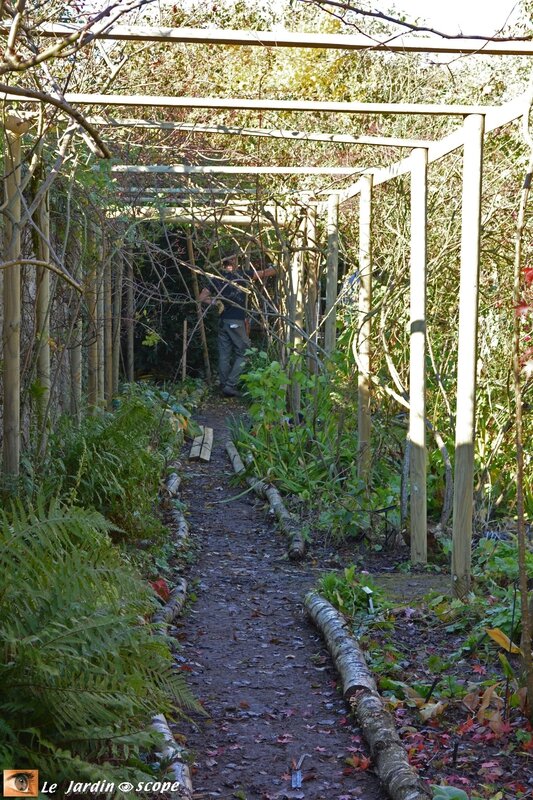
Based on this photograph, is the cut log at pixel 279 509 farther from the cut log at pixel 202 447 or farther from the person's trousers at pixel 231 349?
the person's trousers at pixel 231 349

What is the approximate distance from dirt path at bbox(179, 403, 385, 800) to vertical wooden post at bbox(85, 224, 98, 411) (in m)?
1.86

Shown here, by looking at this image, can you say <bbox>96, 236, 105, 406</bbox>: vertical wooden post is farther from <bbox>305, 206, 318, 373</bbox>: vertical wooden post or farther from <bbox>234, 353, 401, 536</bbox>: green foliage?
<bbox>305, 206, 318, 373</bbox>: vertical wooden post

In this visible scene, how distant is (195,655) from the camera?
191 inches

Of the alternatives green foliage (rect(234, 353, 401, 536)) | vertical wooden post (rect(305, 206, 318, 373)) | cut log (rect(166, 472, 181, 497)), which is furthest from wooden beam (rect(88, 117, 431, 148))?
vertical wooden post (rect(305, 206, 318, 373))

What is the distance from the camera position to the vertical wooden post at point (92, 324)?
800 centimetres

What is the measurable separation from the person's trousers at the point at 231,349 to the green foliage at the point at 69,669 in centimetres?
1224

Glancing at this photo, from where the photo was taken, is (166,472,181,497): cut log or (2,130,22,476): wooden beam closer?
(2,130,22,476): wooden beam

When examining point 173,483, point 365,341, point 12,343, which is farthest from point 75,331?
point 365,341

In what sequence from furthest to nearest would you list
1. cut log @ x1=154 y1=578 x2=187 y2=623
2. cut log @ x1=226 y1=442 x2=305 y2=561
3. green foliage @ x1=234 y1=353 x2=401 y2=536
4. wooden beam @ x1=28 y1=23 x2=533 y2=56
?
green foliage @ x1=234 y1=353 x2=401 y2=536 → cut log @ x1=226 y1=442 x2=305 y2=561 → cut log @ x1=154 y1=578 x2=187 y2=623 → wooden beam @ x1=28 y1=23 x2=533 y2=56

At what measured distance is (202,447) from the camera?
36.7ft

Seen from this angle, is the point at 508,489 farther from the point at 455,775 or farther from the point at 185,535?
the point at 455,775

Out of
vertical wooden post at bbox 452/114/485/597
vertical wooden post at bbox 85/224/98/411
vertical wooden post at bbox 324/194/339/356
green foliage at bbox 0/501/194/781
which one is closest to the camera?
green foliage at bbox 0/501/194/781

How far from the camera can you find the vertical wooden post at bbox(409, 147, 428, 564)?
6.14 meters

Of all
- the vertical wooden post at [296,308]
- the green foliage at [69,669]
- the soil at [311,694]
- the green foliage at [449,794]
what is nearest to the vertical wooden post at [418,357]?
the soil at [311,694]
